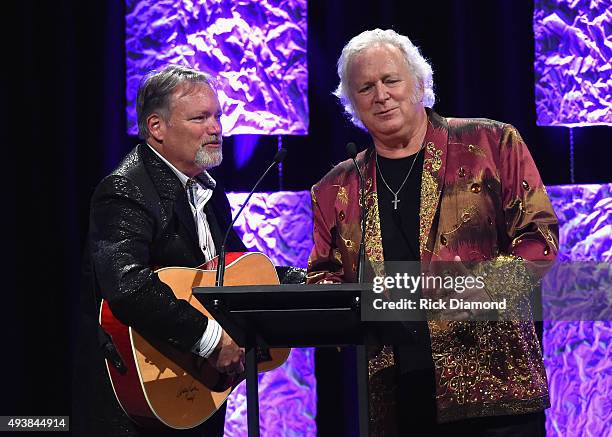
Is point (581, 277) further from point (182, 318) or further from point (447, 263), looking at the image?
point (182, 318)

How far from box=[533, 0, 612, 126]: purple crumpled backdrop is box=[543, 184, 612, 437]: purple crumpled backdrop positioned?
0.33 m

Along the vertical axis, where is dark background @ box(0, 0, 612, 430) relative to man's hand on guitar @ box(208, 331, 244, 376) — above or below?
above

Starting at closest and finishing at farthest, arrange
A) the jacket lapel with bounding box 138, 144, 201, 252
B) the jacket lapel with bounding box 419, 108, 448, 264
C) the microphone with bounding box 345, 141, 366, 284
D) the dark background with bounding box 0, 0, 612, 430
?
the microphone with bounding box 345, 141, 366, 284 → the jacket lapel with bounding box 419, 108, 448, 264 → the jacket lapel with bounding box 138, 144, 201, 252 → the dark background with bounding box 0, 0, 612, 430

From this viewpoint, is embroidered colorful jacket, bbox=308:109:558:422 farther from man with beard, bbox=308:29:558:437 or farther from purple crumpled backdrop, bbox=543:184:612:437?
purple crumpled backdrop, bbox=543:184:612:437

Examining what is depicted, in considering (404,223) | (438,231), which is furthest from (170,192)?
(438,231)

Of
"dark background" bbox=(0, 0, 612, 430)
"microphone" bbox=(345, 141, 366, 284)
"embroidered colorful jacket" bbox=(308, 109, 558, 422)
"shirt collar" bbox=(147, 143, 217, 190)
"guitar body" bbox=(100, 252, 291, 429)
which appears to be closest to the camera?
"microphone" bbox=(345, 141, 366, 284)

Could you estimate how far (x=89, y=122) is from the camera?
3498mm

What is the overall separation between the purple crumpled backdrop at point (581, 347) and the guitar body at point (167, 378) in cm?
144

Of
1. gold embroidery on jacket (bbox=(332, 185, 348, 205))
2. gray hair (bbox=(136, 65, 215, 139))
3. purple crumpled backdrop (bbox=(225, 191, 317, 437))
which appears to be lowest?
purple crumpled backdrop (bbox=(225, 191, 317, 437))

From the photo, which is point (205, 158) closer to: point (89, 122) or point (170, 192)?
point (170, 192)

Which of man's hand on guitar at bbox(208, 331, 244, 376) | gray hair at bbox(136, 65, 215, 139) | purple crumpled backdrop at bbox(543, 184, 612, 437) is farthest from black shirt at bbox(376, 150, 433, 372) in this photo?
purple crumpled backdrop at bbox(543, 184, 612, 437)

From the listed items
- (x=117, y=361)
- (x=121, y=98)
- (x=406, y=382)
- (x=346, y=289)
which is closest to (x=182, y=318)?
(x=117, y=361)

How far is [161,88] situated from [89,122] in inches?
24.6

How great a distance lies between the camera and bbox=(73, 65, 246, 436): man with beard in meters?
2.56
